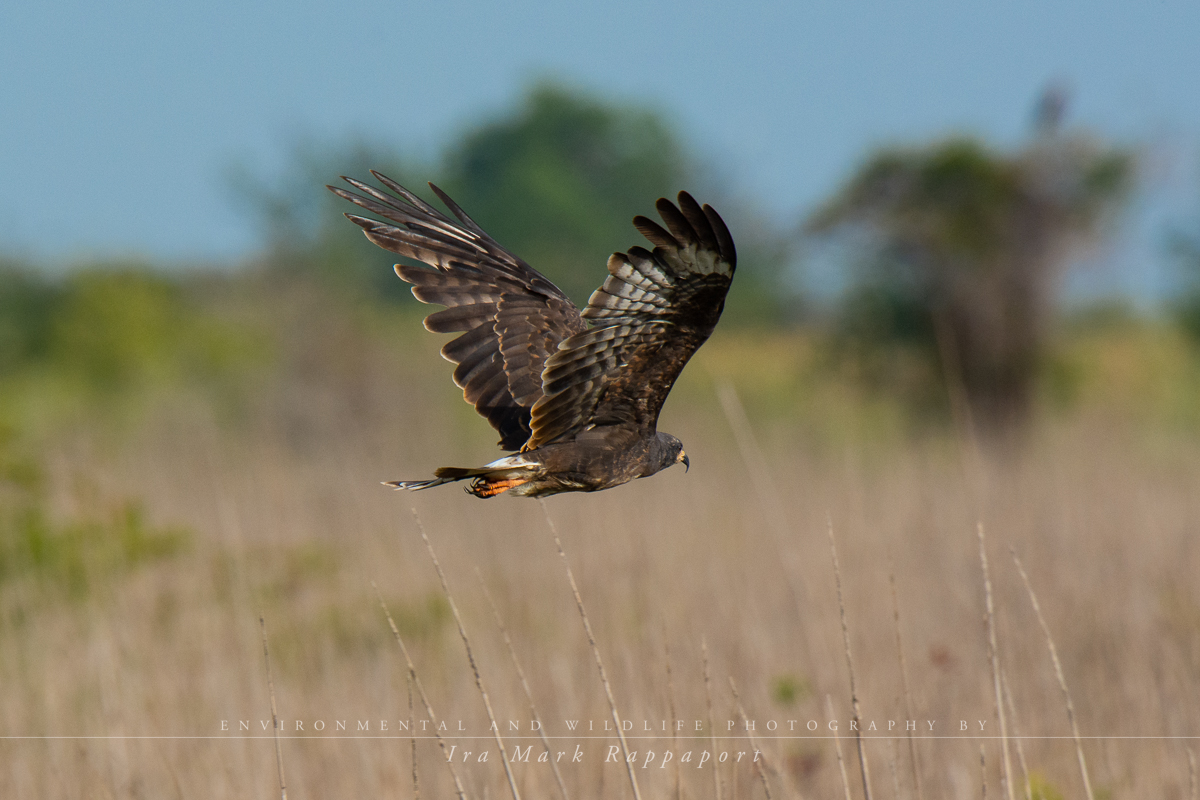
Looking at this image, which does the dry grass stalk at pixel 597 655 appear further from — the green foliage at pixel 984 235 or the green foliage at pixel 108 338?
the green foliage at pixel 108 338

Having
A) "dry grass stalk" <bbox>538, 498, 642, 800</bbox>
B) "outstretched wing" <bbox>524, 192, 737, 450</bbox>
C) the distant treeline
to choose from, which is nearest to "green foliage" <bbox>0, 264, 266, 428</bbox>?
the distant treeline

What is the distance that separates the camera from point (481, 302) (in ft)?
11.8

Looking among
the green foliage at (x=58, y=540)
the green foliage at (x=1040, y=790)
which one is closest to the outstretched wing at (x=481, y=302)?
the green foliage at (x=1040, y=790)

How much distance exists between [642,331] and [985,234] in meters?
10.7

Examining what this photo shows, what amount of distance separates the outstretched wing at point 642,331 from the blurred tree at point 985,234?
9982mm

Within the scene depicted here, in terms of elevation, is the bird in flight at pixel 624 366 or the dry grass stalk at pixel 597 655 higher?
the bird in flight at pixel 624 366

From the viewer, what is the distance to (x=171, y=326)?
24141 mm

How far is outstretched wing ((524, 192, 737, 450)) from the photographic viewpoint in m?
2.42

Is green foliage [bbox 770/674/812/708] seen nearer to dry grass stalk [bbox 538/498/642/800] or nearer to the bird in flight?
the bird in flight

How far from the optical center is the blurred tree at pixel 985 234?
12.3 m

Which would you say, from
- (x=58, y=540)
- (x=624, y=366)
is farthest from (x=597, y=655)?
(x=58, y=540)

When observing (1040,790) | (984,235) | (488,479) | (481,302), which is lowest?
(1040,790)

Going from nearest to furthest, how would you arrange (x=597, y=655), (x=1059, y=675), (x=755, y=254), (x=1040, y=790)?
(x=597, y=655)
(x=1059, y=675)
(x=1040, y=790)
(x=755, y=254)

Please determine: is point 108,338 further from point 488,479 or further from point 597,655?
point 597,655
